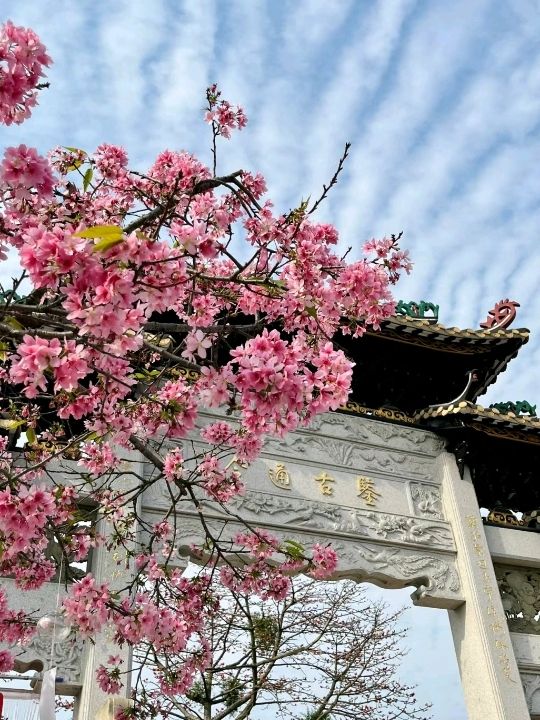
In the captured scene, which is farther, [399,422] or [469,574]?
[399,422]

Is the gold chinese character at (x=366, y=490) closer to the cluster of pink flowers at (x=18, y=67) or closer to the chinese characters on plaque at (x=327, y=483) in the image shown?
the chinese characters on plaque at (x=327, y=483)

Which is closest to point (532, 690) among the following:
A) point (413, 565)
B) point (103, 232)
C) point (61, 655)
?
point (413, 565)

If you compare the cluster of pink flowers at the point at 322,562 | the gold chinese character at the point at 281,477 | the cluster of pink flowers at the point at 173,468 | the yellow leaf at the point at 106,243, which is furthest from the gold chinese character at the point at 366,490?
the yellow leaf at the point at 106,243

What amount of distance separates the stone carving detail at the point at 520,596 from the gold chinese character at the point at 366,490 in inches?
74.1

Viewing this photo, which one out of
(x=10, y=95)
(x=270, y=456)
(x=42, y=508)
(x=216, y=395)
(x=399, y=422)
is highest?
(x=399, y=422)

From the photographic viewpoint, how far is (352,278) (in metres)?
3.83

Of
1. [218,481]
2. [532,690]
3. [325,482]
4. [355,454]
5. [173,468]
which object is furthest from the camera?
[355,454]

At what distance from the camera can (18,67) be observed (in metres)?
2.74

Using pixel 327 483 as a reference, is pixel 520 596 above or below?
below

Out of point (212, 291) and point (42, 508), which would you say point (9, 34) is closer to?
point (212, 291)

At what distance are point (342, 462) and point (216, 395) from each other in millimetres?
5267

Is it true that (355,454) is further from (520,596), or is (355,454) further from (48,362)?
(48,362)

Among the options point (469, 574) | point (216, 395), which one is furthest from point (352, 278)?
point (469, 574)

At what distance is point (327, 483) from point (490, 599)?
211 centimetres
